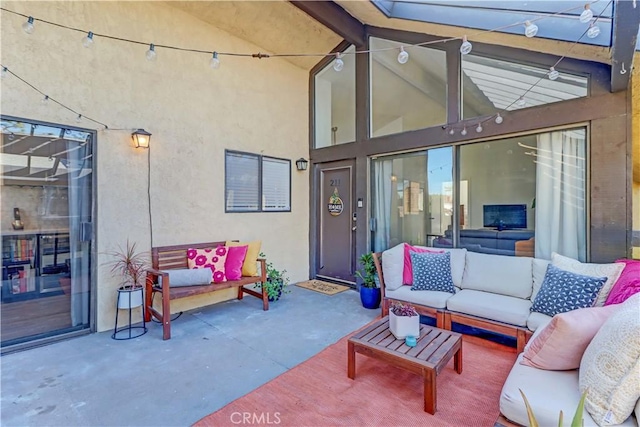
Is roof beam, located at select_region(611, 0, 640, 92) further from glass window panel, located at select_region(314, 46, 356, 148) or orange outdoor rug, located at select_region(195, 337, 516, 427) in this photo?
glass window panel, located at select_region(314, 46, 356, 148)

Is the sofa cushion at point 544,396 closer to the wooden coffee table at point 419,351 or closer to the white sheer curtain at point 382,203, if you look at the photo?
the wooden coffee table at point 419,351

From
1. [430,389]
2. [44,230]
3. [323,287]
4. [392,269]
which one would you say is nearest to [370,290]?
[392,269]

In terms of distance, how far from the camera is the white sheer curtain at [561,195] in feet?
10.6

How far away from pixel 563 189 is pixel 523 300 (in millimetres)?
1274

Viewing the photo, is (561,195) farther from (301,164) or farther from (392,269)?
(301,164)

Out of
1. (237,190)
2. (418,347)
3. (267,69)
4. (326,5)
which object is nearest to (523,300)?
(418,347)

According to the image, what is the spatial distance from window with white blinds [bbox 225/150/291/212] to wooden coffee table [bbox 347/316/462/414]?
9.58 feet

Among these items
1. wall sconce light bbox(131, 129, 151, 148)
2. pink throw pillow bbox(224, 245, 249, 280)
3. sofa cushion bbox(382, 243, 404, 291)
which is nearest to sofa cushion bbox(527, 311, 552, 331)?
sofa cushion bbox(382, 243, 404, 291)

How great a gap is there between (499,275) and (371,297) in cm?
153

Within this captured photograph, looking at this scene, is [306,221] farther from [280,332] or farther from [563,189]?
[563,189]

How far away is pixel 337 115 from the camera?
18.5 feet

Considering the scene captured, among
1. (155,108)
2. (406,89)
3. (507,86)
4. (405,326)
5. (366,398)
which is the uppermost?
(406,89)

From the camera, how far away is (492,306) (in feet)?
9.78

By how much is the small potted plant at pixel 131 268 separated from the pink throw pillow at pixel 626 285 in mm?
4225
